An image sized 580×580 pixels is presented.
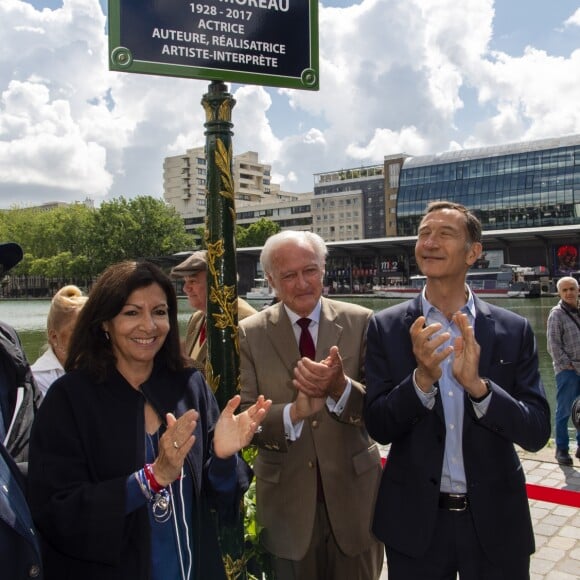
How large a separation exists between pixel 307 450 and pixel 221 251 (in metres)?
1.05

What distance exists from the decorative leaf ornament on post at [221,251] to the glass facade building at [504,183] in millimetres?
81692

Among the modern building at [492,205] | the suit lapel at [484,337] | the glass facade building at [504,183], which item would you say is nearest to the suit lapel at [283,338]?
the suit lapel at [484,337]

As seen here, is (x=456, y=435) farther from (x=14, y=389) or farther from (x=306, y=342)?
→ (x=14, y=389)

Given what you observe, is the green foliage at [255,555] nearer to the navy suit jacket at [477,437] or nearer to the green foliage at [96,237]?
the navy suit jacket at [477,437]

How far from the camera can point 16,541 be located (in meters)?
1.89

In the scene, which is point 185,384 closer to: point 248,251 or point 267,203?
point 248,251

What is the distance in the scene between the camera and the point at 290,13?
2.76 metres

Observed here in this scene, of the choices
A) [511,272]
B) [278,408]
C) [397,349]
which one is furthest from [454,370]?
[511,272]

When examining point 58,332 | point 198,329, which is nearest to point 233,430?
point 58,332

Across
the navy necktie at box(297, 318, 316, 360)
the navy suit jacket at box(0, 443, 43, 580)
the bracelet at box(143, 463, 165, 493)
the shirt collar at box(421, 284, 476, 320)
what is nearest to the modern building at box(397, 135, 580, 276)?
the navy necktie at box(297, 318, 316, 360)

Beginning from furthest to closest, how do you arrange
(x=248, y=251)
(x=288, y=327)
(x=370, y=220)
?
(x=370, y=220) < (x=248, y=251) < (x=288, y=327)

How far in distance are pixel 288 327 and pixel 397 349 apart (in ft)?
2.25

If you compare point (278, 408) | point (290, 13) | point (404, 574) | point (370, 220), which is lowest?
point (404, 574)

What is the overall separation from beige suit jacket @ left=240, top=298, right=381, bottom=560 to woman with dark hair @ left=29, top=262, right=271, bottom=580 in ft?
1.47
